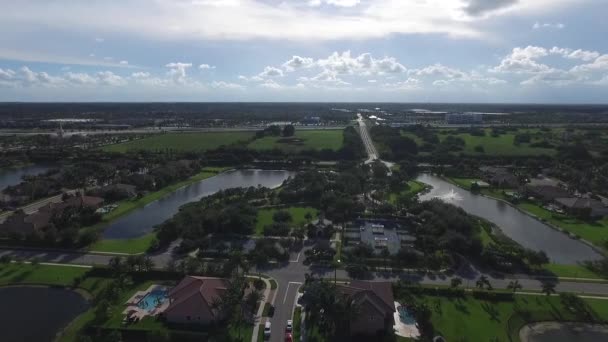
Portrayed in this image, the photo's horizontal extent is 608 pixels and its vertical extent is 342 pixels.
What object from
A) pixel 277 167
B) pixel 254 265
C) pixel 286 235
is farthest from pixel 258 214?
pixel 277 167

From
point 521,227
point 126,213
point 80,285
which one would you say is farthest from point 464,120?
point 80,285

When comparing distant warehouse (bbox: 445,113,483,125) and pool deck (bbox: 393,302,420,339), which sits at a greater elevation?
distant warehouse (bbox: 445,113,483,125)

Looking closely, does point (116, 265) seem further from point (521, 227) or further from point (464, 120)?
point (464, 120)

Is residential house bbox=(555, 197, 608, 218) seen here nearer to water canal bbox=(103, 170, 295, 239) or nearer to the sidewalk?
the sidewalk

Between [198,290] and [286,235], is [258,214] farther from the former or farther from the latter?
[198,290]

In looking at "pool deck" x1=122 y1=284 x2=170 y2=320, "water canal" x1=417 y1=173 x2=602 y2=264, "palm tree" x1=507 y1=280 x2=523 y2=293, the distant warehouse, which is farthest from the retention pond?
the distant warehouse
